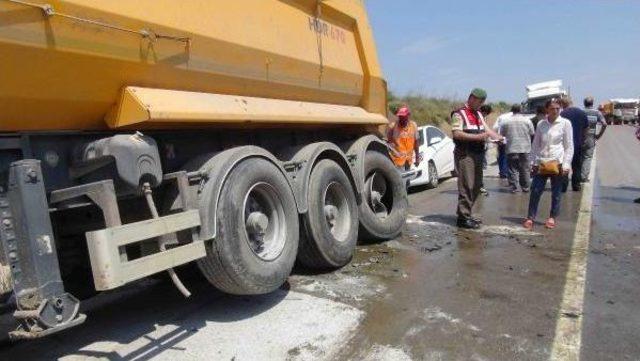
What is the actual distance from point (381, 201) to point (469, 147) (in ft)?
4.43

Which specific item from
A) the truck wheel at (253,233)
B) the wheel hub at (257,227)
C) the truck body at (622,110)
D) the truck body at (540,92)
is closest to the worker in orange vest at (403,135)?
the truck wheel at (253,233)

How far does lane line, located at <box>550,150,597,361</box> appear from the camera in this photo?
3445mm

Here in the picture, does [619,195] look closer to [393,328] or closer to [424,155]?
[424,155]

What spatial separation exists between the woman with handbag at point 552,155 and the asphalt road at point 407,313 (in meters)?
1.01

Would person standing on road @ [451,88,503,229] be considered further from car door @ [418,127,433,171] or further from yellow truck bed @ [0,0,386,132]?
car door @ [418,127,433,171]

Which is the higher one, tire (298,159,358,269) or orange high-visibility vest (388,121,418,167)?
orange high-visibility vest (388,121,418,167)

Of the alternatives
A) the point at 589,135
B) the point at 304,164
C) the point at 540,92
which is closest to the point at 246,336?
the point at 304,164

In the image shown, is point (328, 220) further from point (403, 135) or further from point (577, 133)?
point (577, 133)

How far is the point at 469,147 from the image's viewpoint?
7148 millimetres

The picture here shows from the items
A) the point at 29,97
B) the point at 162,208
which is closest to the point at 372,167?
the point at 162,208

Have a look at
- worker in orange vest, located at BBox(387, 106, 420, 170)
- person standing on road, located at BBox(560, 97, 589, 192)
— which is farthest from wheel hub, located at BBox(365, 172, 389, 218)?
person standing on road, located at BBox(560, 97, 589, 192)

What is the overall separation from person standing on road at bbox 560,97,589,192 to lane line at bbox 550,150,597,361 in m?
3.48

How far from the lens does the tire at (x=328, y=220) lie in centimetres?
482

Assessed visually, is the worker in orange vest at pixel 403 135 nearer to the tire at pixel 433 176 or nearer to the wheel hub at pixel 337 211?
the tire at pixel 433 176
